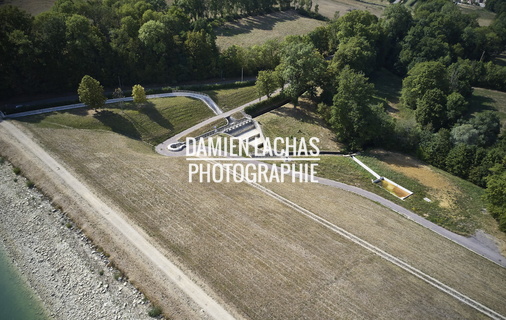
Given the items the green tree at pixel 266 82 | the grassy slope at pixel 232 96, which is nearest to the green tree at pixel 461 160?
the green tree at pixel 266 82

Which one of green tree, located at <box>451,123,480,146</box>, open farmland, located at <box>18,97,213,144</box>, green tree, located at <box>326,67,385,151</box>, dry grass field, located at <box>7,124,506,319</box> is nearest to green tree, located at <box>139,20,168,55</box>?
open farmland, located at <box>18,97,213,144</box>

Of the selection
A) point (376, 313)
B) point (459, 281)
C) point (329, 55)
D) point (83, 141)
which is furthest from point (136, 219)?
point (329, 55)

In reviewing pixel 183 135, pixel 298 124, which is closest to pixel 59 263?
pixel 183 135

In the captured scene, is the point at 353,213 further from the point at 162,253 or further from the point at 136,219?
the point at 136,219

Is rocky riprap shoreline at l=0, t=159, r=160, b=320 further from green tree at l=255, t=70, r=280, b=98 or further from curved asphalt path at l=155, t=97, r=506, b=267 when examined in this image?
green tree at l=255, t=70, r=280, b=98

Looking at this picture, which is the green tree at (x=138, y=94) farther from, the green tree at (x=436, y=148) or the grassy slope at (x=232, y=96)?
the green tree at (x=436, y=148)

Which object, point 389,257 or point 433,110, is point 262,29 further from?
point 389,257
